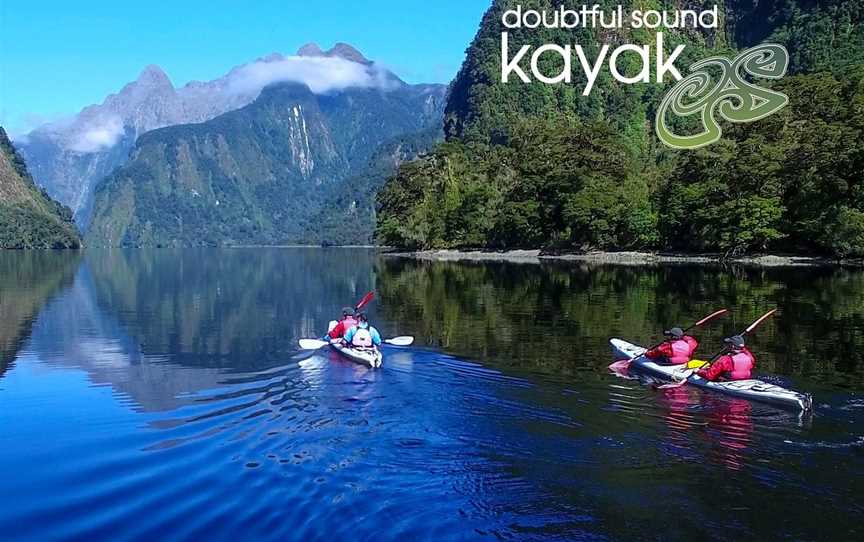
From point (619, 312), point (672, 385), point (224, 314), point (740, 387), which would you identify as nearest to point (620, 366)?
point (672, 385)

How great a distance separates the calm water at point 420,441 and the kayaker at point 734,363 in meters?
0.72

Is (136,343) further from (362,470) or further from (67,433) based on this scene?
(362,470)

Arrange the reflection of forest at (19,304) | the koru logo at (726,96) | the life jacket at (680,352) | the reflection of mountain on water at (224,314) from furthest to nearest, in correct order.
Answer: the koru logo at (726,96) → the reflection of forest at (19,304) → the reflection of mountain on water at (224,314) → the life jacket at (680,352)

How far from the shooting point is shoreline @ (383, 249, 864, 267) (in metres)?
74.8

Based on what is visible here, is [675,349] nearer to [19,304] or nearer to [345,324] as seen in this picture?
[345,324]

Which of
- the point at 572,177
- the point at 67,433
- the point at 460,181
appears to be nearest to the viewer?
the point at 67,433

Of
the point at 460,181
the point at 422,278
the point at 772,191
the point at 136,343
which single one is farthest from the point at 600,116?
the point at 136,343

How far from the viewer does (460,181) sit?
129625mm

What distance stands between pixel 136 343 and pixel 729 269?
192 ft

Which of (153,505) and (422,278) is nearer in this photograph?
(153,505)

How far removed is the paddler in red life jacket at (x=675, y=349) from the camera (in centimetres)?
2109

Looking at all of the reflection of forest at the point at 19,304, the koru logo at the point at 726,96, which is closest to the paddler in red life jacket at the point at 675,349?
the reflection of forest at the point at 19,304

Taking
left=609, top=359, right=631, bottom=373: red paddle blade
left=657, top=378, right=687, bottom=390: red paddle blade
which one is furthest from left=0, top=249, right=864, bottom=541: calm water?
left=657, top=378, right=687, bottom=390: red paddle blade

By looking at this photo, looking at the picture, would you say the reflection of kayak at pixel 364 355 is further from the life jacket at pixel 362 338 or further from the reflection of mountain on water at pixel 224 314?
the reflection of mountain on water at pixel 224 314
